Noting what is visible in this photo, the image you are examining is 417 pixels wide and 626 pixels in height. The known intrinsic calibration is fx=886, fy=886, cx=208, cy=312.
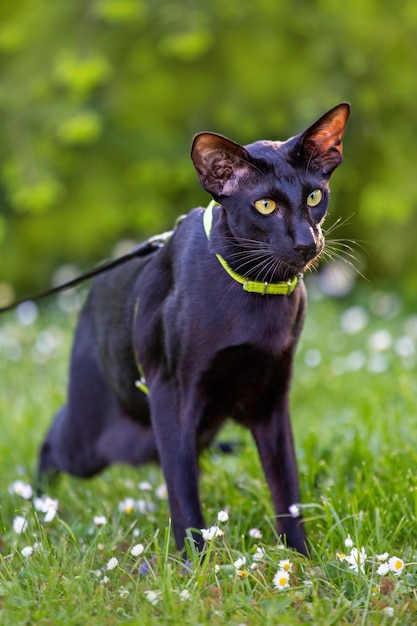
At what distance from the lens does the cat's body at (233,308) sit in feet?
7.19

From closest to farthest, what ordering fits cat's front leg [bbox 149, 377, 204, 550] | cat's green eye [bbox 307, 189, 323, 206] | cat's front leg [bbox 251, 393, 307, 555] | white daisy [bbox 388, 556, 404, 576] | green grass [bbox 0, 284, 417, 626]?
green grass [bbox 0, 284, 417, 626], white daisy [bbox 388, 556, 404, 576], cat's green eye [bbox 307, 189, 323, 206], cat's front leg [bbox 149, 377, 204, 550], cat's front leg [bbox 251, 393, 307, 555]

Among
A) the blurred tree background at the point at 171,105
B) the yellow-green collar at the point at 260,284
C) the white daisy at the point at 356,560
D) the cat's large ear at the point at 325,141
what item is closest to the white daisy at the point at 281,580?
the white daisy at the point at 356,560

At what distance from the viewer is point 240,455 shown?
3.31 m

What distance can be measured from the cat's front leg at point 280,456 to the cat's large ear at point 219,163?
65cm

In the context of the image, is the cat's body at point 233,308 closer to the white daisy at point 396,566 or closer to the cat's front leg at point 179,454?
the cat's front leg at point 179,454

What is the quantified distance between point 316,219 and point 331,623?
965 millimetres

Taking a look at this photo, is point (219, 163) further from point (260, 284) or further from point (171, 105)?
point (171, 105)

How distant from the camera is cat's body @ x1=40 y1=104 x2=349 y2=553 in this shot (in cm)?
219

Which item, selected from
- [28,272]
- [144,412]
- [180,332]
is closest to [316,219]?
[180,332]

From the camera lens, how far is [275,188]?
2.17 m

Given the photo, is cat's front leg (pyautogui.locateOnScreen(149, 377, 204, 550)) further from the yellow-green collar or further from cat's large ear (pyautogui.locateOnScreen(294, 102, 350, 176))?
cat's large ear (pyautogui.locateOnScreen(294, 102, 350, 176))

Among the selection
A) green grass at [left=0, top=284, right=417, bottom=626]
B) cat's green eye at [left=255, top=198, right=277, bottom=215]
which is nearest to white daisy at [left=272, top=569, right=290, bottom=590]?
green grass at [left=0, top=284, right=417, bottom=626]

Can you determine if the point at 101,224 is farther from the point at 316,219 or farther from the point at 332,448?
the point at 316,219

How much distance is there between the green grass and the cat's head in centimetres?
74
